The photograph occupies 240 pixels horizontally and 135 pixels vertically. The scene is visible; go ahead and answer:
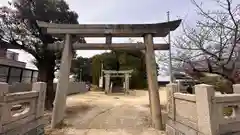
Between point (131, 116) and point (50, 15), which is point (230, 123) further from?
point (50, 15)

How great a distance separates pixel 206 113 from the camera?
11.0ft

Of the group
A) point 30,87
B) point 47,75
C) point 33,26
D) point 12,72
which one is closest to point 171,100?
point 47,75

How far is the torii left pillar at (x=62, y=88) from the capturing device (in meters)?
6.22

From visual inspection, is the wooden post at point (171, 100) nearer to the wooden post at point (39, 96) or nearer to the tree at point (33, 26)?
the wooden post at point (39, 96)

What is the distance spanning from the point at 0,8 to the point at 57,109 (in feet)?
20.7

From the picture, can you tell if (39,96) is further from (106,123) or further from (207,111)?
(207,111)

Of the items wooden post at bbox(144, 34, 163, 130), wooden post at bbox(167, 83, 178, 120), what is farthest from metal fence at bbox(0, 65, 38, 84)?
wooden post at bbox(167, 83, 178, 120)

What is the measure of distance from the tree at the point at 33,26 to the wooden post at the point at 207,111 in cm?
786

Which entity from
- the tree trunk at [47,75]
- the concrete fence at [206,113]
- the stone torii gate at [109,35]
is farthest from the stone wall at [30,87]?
the concrete fence at [206,113]

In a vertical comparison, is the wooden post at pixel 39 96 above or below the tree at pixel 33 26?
below

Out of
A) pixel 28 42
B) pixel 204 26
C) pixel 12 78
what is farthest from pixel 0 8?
pixel 204 26

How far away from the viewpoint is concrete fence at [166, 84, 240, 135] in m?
3.36

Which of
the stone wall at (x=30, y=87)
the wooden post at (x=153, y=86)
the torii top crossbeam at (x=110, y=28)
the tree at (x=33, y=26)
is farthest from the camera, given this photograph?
the stone wall at (x=30, y=87)

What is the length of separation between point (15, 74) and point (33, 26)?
576 cm
